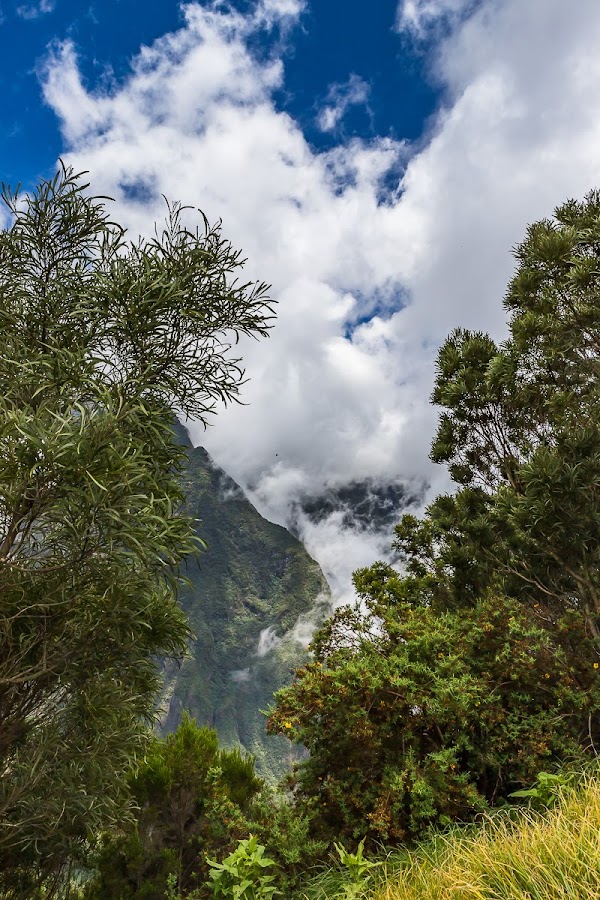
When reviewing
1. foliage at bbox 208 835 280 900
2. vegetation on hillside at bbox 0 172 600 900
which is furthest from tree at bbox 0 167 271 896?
foliage at bbox 208 835 280 900

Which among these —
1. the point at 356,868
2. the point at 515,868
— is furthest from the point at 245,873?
the point at 515,868

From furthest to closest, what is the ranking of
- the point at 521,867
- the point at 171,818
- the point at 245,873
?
the point at 171,818
the point at 245,873
the point at 521,867

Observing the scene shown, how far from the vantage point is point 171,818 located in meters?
5.88

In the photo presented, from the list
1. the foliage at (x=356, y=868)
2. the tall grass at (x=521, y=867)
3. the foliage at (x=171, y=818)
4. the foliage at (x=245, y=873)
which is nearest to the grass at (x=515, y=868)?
the tall grass at (x=521, y=867)

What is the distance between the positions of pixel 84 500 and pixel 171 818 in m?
4.49

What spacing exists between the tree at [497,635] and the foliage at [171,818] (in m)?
1.35

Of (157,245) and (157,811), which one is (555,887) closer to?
(157,811)

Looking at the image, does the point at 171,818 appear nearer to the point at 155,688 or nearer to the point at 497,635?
the point at 155,688

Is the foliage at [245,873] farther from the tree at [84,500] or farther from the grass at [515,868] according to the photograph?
the tree at [84,500]

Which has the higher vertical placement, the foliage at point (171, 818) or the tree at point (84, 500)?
the tree at point (84, 500)

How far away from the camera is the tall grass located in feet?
9.31

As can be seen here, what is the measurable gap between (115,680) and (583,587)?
24.8 ft

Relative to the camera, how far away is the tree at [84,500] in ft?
12.3

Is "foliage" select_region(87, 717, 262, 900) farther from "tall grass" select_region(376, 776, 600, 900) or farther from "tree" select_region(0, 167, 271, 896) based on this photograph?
"tall grass" select_region(376, 776, 600, 900)
